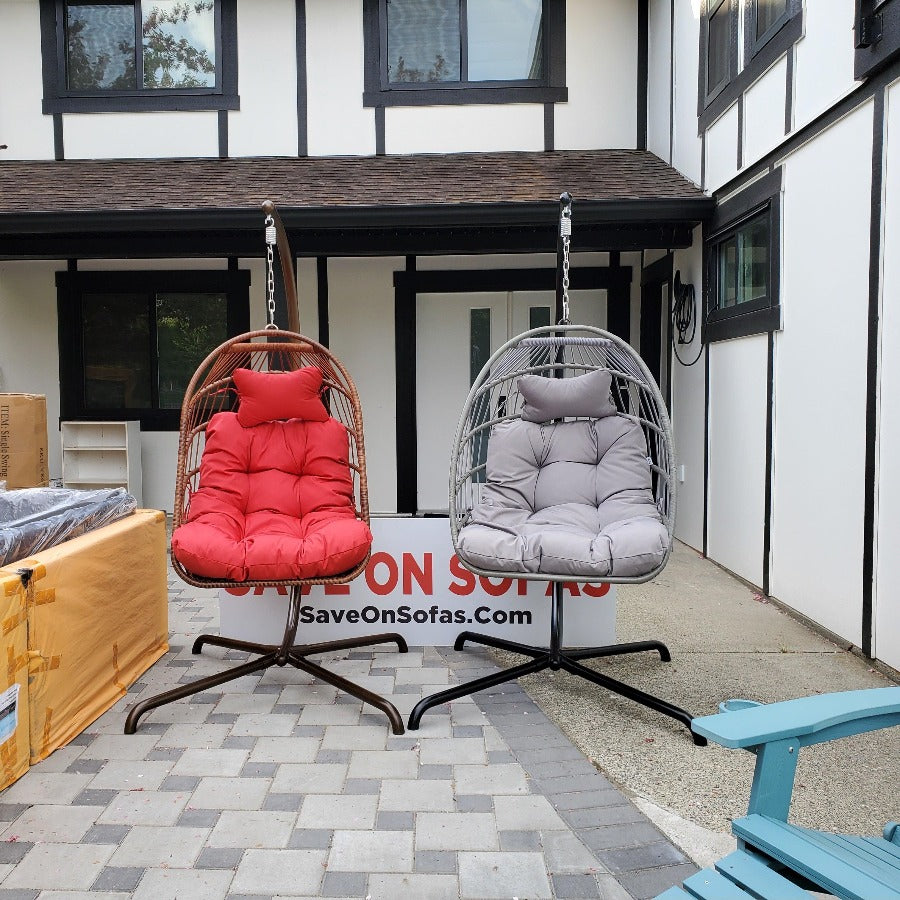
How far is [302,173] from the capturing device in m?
5.81

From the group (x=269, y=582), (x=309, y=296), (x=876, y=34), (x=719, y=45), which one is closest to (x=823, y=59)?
(x=876, y=34)

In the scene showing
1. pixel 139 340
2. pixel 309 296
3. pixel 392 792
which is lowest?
pixel 392 792

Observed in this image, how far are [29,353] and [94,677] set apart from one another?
495 centimetres

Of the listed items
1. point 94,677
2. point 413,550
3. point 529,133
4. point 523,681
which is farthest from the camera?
point 529,133

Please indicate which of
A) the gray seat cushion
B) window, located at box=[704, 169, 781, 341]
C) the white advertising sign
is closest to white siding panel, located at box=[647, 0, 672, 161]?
window, located at box=[704, 169, 781, 341]

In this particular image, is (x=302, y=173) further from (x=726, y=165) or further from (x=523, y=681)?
(x=523, y=681)

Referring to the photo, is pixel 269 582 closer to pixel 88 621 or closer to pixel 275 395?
pixel 88 621

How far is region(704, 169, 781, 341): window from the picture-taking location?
13.0ft

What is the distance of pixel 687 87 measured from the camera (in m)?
5.30

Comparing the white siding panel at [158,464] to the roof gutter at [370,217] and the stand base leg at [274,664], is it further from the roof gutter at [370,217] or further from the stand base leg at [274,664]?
the stand base leg at [274,664]

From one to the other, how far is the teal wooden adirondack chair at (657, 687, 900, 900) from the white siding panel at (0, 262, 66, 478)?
6673mm

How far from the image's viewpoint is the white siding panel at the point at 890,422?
284cm

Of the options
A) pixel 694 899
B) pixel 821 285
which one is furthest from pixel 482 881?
pixel 821 285

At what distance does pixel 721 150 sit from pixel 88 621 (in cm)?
440
